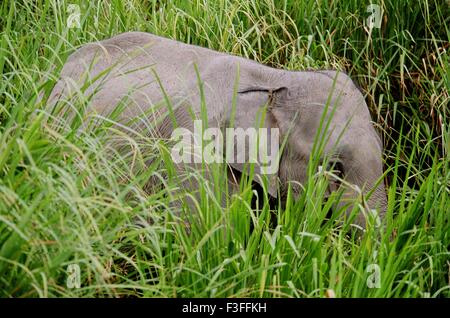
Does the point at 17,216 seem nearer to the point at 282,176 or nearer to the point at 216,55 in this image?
the point at 282,176

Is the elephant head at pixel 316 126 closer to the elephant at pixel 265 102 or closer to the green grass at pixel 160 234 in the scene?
Answer: the elephant at pixel 265 102

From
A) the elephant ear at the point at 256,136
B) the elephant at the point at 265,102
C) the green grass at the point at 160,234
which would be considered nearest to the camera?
the green grass at the point at 160,234

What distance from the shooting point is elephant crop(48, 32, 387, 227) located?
3.80 metres

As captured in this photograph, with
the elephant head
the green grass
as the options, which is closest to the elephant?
the elephant head

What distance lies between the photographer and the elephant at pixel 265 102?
3801 millimetres

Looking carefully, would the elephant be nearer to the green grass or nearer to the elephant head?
the elephant head

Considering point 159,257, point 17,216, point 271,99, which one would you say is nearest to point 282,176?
point 271,99

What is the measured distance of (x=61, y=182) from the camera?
2.91 metres

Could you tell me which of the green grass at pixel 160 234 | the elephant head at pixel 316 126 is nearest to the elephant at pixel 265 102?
the elephant head at pixel 316 126

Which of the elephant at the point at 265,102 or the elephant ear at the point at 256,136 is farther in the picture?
the elephant at the point at 265,102

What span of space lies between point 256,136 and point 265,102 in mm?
233

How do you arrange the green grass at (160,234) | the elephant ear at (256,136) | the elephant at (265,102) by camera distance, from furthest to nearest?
the elephant at (265,102), the elephant ear at (256,136), the green grass at (160,234)

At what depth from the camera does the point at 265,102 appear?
3914mm

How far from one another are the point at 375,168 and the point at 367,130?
0.56ft
